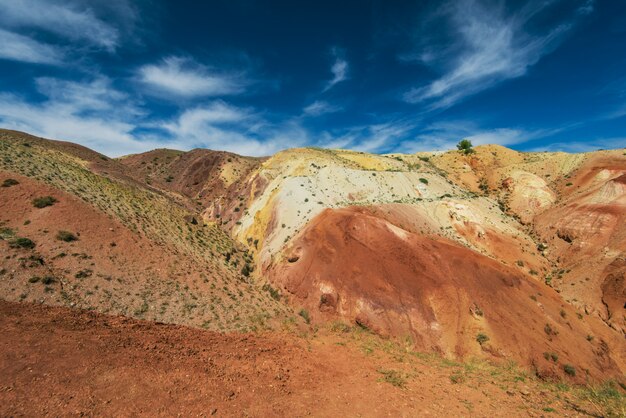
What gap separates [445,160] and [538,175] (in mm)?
18367

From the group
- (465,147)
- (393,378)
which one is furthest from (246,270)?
(465,147)

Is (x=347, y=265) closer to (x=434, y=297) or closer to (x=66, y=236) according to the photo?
(x=434, y=297)

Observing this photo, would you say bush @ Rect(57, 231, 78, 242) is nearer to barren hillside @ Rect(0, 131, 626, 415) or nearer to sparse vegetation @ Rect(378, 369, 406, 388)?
barren hillside @ Rect(0, 131, 626, 415)

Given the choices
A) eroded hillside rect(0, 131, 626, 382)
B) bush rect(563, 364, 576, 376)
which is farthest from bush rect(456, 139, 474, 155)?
bush rect(563, 364, 576, 376)

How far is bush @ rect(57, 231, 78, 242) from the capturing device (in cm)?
2100

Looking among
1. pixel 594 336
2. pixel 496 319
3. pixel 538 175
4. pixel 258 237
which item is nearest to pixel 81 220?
pixel 258 237

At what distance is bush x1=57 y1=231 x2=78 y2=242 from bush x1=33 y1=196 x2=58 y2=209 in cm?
421

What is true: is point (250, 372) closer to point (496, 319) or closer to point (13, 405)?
point (13, 405)

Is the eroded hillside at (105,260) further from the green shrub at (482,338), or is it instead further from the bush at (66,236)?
the green shrub at (482,338)

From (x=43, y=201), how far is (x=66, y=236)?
203 inches

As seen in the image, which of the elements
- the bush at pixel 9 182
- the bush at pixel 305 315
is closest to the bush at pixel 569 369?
the bush at pixel 305 315

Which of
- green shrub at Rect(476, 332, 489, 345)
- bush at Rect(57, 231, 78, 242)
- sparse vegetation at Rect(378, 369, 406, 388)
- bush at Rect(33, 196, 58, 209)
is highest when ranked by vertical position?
bush at Rect(33, 196, 58, 209)

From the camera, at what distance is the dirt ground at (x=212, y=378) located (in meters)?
10.1

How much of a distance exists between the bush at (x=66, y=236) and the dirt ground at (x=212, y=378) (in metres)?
7.32
